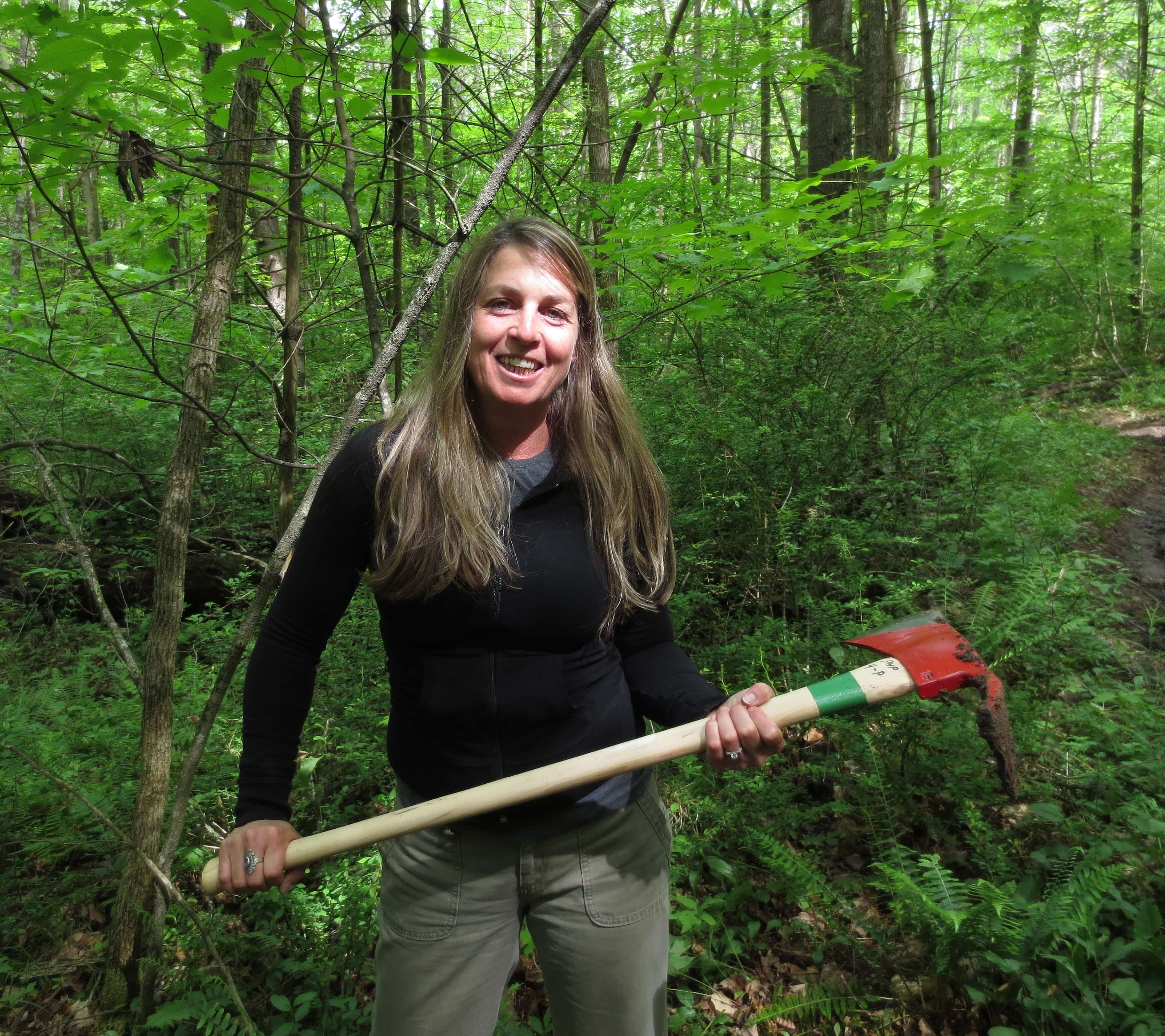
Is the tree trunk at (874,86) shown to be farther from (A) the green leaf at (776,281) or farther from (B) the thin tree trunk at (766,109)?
(A) the green leaf at (776,281)

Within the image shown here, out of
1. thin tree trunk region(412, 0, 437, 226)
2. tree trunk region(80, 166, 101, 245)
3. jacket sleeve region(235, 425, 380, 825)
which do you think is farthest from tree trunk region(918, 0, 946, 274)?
tree trunk region(80, 166, 101, 245)

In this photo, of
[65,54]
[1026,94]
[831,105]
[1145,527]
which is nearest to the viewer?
[65,54]

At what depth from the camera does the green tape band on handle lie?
63.0 inches

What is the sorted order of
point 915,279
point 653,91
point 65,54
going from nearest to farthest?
point 65,54
point 915,279
point 653,91

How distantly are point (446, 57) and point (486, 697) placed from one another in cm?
190

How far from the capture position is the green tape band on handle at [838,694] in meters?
1.60

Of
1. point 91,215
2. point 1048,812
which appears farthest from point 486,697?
point 91,215

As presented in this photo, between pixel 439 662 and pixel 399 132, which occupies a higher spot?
pixel 399 132

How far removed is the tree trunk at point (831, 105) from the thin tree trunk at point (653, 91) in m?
1.27

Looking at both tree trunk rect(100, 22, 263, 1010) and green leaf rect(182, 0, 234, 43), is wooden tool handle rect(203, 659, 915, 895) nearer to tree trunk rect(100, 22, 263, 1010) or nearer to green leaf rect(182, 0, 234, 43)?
tree trunk rect(100, 22, 263, 1010)

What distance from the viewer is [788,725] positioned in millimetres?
1637

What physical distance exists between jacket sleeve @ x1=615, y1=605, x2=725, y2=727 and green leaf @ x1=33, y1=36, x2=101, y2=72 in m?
2.10

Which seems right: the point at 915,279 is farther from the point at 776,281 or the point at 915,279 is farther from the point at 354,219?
the point at 354,219

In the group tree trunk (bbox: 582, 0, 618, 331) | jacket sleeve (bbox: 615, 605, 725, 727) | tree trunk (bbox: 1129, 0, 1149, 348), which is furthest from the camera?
tree trunk (bbox: 1129, 0, 1149, 348)
